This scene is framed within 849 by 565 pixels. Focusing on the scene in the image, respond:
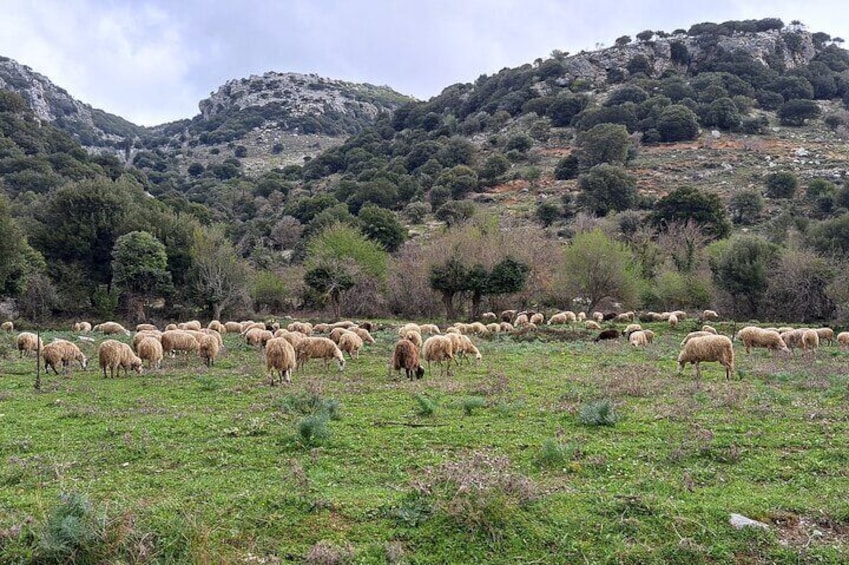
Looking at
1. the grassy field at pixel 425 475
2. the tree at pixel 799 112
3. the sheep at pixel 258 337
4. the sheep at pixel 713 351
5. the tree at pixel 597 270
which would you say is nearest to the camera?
the grassy field at pixel 425 475

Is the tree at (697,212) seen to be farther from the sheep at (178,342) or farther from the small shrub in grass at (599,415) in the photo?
the small shrub in grass at (599,415)

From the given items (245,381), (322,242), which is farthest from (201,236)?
(245,381)

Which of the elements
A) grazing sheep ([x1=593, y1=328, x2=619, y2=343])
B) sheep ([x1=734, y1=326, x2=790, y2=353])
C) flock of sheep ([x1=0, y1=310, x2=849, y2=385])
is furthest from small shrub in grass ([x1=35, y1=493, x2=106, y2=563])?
grazing sheep ([x1=593, y1=328, x2=619, y2=343])

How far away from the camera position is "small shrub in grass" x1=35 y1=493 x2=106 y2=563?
17.3 feet

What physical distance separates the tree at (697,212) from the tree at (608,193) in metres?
9.42

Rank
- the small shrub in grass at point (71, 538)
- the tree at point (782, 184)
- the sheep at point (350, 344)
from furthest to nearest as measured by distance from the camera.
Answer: the tree at point (782, 184)
the sheep at point (350, 344)
the small shrub in grass at point (71, 538)

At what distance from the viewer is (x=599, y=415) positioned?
9.94 metres

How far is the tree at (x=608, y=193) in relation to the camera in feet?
234

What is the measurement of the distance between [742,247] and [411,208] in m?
44.8

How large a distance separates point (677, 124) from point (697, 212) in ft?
110

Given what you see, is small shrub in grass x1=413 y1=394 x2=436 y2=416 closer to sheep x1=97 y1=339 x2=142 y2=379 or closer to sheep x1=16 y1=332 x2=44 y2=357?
sheep x1=97 y1=339 x2=142 y2=379

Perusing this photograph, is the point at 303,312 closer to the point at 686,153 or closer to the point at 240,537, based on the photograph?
the point at 240,537

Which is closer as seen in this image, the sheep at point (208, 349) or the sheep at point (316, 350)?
the sheep at point (316, 350)

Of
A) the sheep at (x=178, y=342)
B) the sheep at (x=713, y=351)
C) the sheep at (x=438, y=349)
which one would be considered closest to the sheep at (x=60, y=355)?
the sheep at (x=178, y=342)
